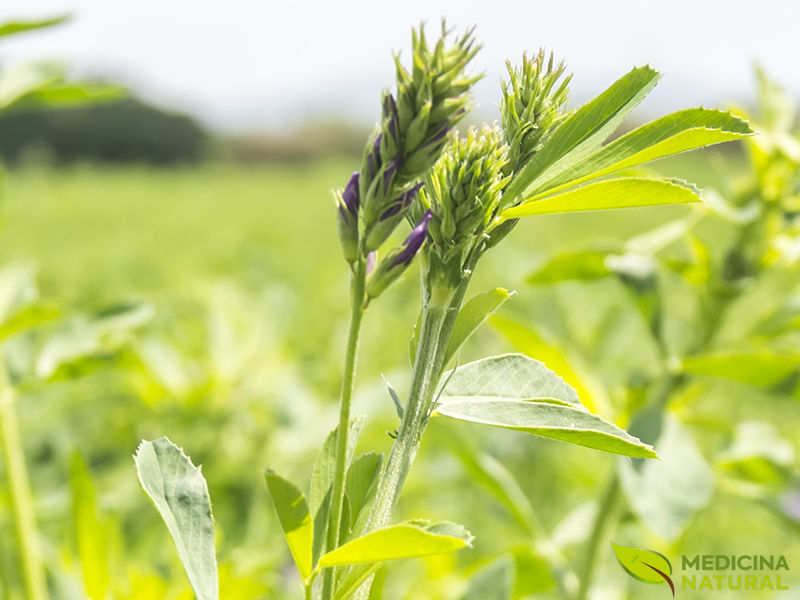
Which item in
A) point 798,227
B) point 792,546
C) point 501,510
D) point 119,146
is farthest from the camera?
point 119,146

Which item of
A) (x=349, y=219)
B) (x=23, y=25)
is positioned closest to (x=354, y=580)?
(x=349, y=219)

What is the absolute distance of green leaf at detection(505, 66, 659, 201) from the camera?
0.27 metres

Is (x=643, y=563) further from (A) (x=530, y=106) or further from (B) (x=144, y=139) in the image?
(B) (x=144, y=139)

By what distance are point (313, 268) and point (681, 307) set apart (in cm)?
147

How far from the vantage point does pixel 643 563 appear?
1.13 feet

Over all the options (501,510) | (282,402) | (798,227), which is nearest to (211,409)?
(282,402)

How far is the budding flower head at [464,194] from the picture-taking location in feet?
0.85

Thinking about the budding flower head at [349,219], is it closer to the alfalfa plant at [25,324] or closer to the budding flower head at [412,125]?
the budding flower head at [412,125]

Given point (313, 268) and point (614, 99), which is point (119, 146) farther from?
point (614, 99)

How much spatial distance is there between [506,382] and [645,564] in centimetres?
12

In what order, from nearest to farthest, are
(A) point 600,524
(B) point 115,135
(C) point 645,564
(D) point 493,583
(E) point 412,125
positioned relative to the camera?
1. (E) point 412,125
2. (C) point 645,564
3. (D) point 493,583
4. (A) point 600,524
5. (B) point 115,135

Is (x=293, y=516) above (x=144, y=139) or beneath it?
beneath

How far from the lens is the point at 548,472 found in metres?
1.52

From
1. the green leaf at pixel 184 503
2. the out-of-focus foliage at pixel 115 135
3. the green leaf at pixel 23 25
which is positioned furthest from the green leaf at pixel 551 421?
the out-of-focus foliage at pixel 115 135
